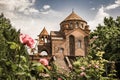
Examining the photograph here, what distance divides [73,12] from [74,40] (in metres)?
8.16

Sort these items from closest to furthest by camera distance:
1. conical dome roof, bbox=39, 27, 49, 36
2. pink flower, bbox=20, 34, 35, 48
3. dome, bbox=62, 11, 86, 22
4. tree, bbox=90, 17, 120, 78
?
pink flower, bbox=20, 34, 35, 48 < tree, bbox=90, 17, 120, 78 < conical dome roof, bbox=39, 27, 49, 36 < dome, bbox=62, 11, 86, 22

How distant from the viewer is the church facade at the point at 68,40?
2212 inches

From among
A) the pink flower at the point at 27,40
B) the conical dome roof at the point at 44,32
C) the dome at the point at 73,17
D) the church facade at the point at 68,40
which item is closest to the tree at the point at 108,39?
the pink flower at the point at 27,40

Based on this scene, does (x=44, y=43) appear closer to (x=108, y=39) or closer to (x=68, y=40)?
(x=68, y=40)

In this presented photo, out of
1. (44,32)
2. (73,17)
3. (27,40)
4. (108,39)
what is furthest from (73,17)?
(27,40)

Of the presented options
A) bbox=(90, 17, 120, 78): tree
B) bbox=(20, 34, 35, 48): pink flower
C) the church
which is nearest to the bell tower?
the church

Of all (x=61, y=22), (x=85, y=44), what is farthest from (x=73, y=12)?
(x=85, y=44)

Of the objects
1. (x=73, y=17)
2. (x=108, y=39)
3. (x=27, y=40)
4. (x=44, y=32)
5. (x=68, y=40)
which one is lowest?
(x=27, y=40)

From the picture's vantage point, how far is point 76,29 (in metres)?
57.1

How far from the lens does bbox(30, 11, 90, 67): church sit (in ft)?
184

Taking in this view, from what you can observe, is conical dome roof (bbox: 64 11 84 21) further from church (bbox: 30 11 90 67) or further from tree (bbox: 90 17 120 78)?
tree (bbox: 90 17 120 78)

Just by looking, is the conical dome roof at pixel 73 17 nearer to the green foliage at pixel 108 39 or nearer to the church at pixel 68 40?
the church at pixel 68 40

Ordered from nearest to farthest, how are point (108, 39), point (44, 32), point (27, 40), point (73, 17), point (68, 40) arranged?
point (27, 40) < point (108, 39) < point (68, 40) < point (44, 32) < point (73, 17)

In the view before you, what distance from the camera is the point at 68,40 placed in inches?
2245
